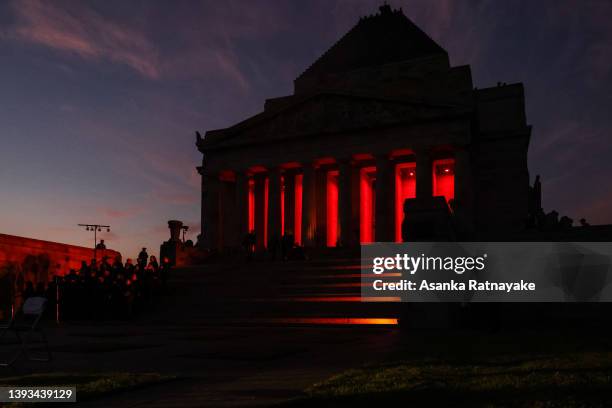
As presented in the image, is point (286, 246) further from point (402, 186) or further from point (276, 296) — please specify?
point (402, 186)

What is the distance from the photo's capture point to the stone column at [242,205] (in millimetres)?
42250

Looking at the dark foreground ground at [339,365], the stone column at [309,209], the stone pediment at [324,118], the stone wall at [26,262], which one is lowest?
the dark foreground ground at [339,365]

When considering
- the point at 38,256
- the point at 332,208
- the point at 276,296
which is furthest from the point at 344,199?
the point at 38,256

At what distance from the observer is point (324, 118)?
39906mm

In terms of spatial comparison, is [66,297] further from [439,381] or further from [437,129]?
[437,129]

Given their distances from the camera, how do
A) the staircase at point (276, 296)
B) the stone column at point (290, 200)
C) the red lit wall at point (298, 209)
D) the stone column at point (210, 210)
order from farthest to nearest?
the red lit wall at point (298, 209) → the stone column at point (290, 200) → the stone column at point (210, 210) → the staircase at point (276, 296)

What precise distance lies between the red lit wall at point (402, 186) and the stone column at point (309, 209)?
580cm

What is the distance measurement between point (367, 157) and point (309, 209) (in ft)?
16.9

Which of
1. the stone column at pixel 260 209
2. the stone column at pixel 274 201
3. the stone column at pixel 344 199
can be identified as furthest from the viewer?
the stone column at pixel 260 209

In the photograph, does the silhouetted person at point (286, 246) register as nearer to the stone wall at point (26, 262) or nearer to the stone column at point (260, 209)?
the stone wall at point (26, 262)

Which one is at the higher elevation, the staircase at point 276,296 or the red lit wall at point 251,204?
the red lit wall at point 251,204

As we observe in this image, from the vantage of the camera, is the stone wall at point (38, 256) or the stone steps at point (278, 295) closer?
the stone steps at point (278, 295)

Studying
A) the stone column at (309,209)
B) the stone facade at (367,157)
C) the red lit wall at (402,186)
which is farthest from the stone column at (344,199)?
the red lit wall at (402,186)

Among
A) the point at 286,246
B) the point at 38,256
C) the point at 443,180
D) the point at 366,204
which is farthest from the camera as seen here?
the point at 366,204
